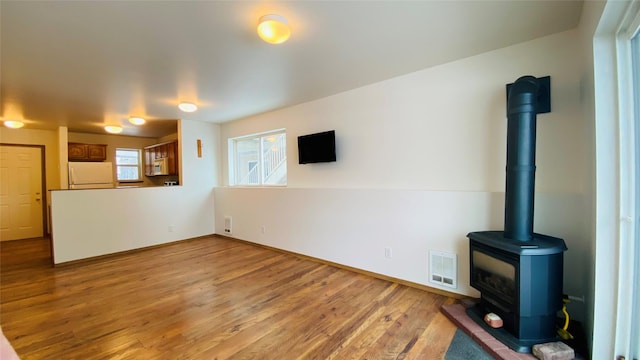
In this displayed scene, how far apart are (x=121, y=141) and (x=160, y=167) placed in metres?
1.68

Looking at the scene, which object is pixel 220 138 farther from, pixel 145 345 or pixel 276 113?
pixel 145 345

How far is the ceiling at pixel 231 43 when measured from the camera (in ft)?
5.99

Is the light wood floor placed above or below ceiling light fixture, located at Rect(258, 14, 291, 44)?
below

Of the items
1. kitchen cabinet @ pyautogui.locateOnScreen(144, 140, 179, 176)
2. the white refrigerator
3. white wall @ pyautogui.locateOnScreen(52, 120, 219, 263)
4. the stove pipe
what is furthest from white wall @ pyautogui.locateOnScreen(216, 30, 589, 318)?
the white refrigerator

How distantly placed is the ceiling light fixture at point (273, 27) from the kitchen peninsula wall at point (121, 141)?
584 centimetres

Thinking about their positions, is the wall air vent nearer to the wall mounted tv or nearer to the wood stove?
the wall mounted tv

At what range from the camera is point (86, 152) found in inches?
242

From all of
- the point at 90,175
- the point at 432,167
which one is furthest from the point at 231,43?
the point at 90,175

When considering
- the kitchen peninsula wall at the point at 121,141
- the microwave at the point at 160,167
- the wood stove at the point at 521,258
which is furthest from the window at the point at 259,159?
the wood stove at the point at 521,258

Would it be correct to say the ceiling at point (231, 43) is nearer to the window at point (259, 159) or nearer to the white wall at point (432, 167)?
the white wall at point (432, 167)

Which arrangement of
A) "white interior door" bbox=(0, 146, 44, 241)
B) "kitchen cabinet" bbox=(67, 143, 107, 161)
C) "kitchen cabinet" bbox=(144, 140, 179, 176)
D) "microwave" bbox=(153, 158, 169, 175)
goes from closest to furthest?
1. "white interior door" bbox=(0, 146, 44, 241)
2. "kitchen cabinet" bbox=(144, 140, 179, 176)
3. "kitchen cabinet" bbox=(67, 143, 107, 161)
4. "microwave" bbox=(153, 158, 169, 175)

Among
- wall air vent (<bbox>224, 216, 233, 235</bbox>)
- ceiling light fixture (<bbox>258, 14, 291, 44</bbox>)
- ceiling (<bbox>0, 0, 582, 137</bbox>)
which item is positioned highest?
ceiling (<bbox>0, 0, 582, 137</bbox>)

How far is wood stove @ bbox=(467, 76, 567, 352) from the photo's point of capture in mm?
1858

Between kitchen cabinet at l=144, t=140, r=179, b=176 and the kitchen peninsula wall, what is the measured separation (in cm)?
34
